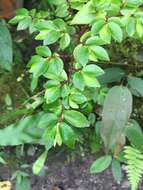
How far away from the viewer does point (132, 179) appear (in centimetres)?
164

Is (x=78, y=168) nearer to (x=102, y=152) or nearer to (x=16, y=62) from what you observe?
(x=102, y=152)

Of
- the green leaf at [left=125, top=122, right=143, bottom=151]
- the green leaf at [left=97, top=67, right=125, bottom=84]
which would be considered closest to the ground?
the green leaf at [left=125, top=122, right=143, bottom=151]

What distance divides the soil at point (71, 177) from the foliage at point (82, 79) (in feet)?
0.58

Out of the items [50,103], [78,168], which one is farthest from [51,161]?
[50,103]

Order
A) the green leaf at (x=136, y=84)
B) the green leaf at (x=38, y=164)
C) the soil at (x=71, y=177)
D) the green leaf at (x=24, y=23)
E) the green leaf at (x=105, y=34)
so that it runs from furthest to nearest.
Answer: the soil at (x=71, y=177) → the green leaf at (x=38, y=164) → the green leaf at (x=136, y=84) → the green leaf at (x=24, y=23) → the green leaf at (x=105, y=34)

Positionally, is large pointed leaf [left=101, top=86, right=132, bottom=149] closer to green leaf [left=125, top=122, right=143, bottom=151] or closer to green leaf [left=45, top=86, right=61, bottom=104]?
green leaf [left=125, top=122, right=143, bottom=151]

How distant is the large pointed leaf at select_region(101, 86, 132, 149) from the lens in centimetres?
165

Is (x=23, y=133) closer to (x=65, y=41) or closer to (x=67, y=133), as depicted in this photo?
(x=67, y=133)

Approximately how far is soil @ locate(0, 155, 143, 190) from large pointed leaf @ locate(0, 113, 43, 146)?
211 mm

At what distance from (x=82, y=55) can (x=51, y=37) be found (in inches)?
4.2

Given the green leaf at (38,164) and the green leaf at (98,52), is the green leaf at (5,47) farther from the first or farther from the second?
the green leaf at (98,52)

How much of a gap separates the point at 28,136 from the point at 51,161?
0.79 ft

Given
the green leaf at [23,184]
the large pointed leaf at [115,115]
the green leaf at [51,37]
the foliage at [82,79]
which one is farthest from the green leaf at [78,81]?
the green leaf at [23,184]

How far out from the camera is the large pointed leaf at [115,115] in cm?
165
